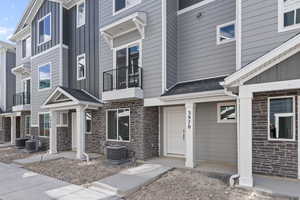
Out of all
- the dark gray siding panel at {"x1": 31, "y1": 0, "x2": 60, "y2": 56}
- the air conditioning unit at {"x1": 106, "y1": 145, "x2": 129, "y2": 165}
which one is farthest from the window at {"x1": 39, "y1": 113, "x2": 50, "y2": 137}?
the air conditioning unit at {"x1": 106, "y1": 145, "x2": 129, "y2": 165}

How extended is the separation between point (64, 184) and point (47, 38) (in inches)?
405

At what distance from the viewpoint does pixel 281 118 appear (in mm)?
5668

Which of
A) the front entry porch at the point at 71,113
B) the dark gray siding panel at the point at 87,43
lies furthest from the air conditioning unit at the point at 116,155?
the dark gray siding panel at the point at 87,43

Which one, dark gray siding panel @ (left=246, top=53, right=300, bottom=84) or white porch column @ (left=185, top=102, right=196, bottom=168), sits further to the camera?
white porch column @ (left=185, top=102, right=196, bottom=168)

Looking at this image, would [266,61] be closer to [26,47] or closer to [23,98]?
[23,98]

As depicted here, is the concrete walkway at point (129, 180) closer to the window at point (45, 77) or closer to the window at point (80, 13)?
Result: the window at point (45, 77)

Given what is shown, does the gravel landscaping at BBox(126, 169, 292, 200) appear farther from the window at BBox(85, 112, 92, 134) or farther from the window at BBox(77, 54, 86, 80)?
the window at BBox(77, 54, 86, 80)

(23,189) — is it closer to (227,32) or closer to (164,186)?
(164,186)

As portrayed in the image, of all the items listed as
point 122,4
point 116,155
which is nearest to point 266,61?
point 116,155

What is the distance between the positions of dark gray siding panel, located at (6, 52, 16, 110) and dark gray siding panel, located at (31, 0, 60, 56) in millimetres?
6237

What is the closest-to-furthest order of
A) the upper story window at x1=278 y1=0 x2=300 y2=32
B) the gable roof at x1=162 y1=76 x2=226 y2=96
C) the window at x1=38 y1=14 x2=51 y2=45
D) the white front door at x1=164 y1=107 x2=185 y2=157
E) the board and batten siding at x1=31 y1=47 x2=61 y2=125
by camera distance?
the upper story window at x1=278 y1=0 x2=300 y2=32 → the gable roof at x1=162 y1=76 x2=226 y2=96 → the white front door at x1=164 y1=107 x2=185 y2=157 → the board and batten siding at x1=31 y1=47 x2=61 y2=125 → the window at x1=38 y1=14 x2=51 y2=45

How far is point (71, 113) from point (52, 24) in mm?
5752

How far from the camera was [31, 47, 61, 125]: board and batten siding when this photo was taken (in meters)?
12.0

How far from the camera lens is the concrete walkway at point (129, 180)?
5.31 metres
